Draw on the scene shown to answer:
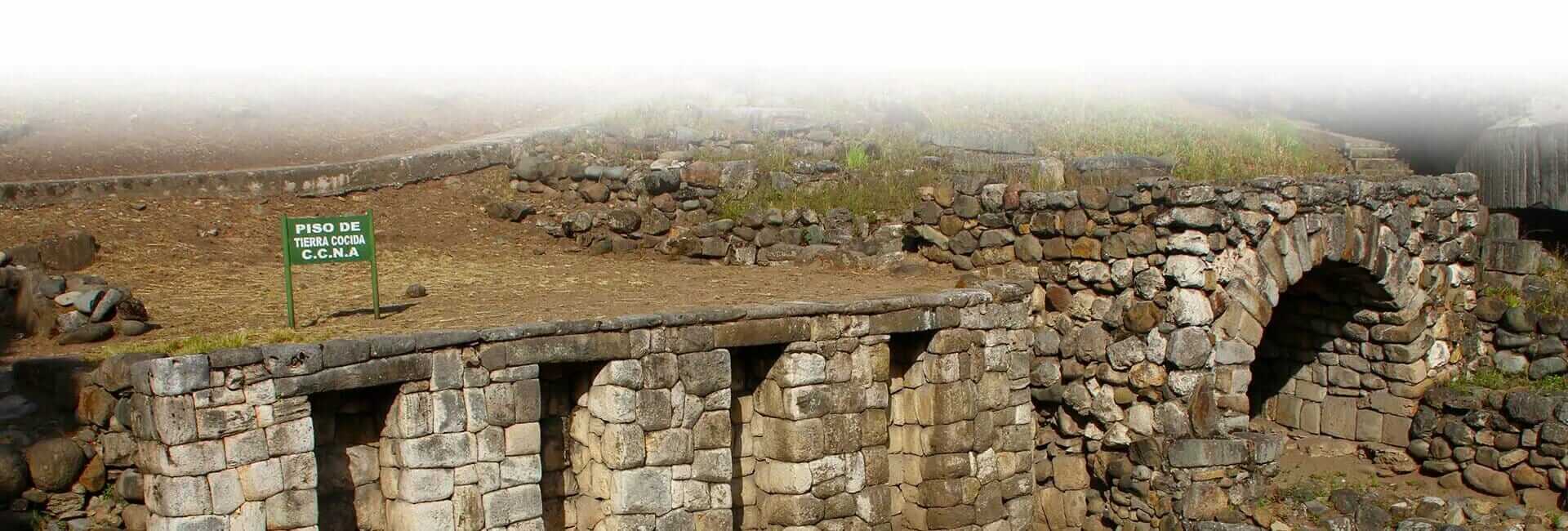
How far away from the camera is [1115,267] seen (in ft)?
40.5

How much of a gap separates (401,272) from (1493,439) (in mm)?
9734

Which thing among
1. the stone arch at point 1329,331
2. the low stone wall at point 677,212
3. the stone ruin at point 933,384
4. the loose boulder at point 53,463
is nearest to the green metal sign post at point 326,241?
the stone ruin at point 933,384

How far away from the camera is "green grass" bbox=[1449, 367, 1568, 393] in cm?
1327

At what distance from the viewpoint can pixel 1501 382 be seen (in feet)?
44.6

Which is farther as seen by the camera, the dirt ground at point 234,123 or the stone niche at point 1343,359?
the dirt ground at point 234,123

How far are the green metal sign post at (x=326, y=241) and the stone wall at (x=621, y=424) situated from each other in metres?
1.23

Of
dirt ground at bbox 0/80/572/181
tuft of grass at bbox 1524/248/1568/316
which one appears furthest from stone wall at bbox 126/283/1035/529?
dirt ground at bbox 0/80/572/181

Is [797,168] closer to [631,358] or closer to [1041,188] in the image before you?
[1041,188]

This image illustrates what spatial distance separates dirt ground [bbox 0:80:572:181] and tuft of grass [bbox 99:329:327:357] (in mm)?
6789

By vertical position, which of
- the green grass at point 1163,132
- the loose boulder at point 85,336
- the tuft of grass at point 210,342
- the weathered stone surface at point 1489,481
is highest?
the green grass at point 1163,132

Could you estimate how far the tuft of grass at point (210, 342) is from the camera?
884 cm

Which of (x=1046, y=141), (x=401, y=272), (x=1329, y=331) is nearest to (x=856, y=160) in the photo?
(x=1046, y=141)

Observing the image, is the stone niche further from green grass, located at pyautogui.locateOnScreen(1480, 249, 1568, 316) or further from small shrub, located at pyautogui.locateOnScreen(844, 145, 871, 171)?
small shrub, located at pyautogui.locateOnScreen(844, 145, 871, 171)

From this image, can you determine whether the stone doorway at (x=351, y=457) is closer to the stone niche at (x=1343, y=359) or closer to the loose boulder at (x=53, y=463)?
the loose boulder at (x=53, y=463)
